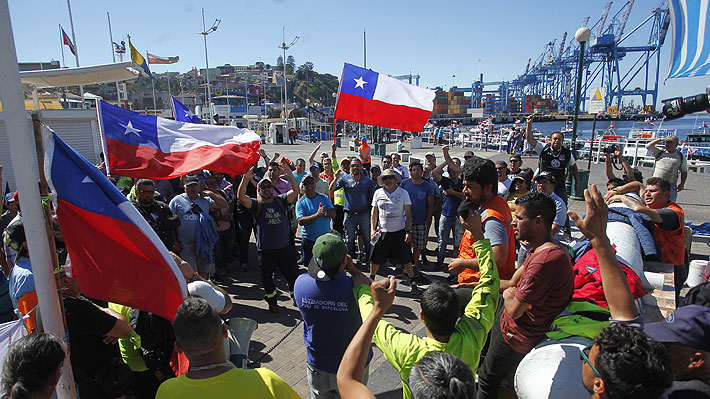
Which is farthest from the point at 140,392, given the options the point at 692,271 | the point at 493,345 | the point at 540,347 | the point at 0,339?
the point at 692,271

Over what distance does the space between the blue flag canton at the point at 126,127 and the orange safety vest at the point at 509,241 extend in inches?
131

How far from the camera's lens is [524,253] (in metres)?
4.13

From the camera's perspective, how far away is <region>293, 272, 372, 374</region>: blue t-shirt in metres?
2.57

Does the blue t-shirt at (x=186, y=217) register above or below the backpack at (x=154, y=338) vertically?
above

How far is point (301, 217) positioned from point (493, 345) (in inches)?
136

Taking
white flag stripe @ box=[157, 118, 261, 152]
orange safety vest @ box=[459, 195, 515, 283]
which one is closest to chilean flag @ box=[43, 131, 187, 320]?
white flag stripe @ box=[157, 118, 261, 152]

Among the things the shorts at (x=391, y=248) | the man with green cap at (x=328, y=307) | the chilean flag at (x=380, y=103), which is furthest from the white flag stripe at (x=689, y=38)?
the chilean flag at (x=380, y=103)

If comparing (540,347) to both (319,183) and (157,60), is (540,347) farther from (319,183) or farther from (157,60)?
(157,60)

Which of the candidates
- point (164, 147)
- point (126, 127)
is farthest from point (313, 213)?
point (126, 127)

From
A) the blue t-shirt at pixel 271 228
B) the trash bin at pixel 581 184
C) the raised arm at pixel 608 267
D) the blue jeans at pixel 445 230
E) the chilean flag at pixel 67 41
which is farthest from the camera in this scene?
the chilean flag at pixel 67 41

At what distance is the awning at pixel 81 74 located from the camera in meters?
8.74

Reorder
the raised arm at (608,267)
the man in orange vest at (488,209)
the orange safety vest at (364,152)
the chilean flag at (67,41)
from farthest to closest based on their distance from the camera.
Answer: the chilean flag at (67,41), the orange safety vest at (364,152), the man in orange vest at (488,209), the raised arm at (608,267)

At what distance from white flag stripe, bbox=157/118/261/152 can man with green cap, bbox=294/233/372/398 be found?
8.50ft

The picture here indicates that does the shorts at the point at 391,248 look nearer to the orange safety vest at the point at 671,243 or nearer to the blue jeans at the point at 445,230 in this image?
the blue jeans at the point at 445,230
